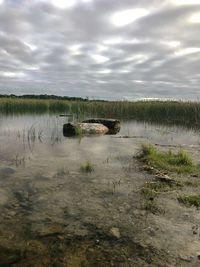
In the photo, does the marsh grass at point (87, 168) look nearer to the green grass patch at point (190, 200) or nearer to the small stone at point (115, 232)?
the green grass patch at point (190, 200)

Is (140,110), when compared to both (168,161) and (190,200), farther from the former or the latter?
(190,200)

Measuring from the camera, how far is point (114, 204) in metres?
5.45

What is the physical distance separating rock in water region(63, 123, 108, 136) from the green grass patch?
9.04 meters

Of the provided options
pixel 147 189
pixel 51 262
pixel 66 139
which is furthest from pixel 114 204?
pixel 66 139

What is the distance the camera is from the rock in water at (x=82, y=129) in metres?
14.6

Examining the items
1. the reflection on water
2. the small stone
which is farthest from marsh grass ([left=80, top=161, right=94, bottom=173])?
the small stone

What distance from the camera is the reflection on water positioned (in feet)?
12.7

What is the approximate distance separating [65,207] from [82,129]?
996cm

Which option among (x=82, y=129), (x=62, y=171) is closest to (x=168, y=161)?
(x=62, y=171)

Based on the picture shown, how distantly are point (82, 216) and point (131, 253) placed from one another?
1.16m

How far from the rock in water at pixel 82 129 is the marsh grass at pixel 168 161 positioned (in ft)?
17.5

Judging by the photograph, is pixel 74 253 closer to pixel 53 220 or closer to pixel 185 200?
pixel 53 220

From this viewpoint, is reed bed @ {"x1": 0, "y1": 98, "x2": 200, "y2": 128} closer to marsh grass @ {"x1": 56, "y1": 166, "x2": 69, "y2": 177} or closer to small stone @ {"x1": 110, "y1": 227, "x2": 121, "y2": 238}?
marsh grass @ {"x1": 56, "y1": 166, "x2": 69, "y2": 177}

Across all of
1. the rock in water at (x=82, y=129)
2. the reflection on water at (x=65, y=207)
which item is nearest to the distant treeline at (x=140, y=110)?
the rock in water at (x=82, y=129)
